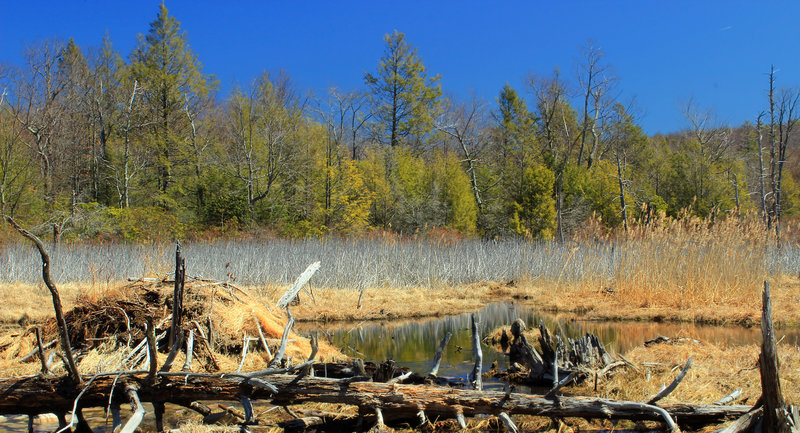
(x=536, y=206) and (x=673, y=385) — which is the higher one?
(x=536, y=206)

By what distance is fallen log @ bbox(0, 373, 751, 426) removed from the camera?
443cm

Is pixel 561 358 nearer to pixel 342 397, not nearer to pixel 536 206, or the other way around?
pixel 342 397

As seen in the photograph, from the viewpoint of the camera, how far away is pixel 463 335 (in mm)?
10688

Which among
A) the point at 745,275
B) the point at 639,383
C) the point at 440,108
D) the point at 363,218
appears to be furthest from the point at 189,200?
the point at 639,383

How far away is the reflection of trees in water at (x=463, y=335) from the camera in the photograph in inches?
336

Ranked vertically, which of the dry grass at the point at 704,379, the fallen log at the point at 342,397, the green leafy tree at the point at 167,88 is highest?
the green leafy tree at the point at 167,88

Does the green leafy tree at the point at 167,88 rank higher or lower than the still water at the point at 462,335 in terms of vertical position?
higher

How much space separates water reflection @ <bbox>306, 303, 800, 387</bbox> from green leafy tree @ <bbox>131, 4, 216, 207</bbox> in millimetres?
22481

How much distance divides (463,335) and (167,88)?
26.1 metres

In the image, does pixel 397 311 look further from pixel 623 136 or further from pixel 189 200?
pixel 623 136

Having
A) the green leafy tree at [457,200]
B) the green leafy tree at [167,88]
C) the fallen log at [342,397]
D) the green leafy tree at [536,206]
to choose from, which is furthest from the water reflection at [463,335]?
the green leafy tree at [167,88]

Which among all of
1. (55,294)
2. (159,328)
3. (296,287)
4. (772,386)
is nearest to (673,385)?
(772,386)

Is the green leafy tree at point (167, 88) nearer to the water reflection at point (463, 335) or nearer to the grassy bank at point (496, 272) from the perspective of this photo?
the grassy bank at point (496, 272)

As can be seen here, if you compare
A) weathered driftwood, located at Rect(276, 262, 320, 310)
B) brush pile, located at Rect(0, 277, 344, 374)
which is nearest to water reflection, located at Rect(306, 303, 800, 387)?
brush pile, located at Rect(0, 277, 344, 374)
